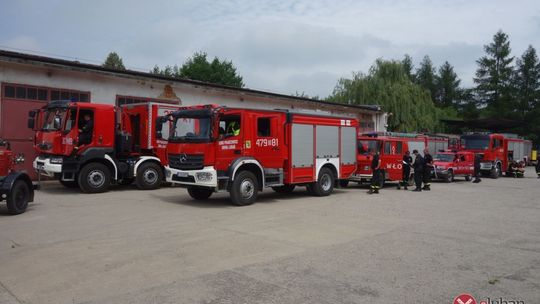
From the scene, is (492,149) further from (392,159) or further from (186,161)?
(186,161)

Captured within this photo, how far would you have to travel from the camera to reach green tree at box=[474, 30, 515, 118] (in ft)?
218

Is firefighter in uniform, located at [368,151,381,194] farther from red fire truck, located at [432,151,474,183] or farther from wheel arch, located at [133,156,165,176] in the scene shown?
wheel arch, located at [133,156,165,176]

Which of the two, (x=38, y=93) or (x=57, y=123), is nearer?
(x=57, y=123)

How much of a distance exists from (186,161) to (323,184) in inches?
205

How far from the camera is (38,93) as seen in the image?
60.3 feet

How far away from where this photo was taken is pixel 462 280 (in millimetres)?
6031

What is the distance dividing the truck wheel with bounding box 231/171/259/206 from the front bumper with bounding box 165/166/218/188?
0.60 meters

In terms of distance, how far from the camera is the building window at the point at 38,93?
1752 cm

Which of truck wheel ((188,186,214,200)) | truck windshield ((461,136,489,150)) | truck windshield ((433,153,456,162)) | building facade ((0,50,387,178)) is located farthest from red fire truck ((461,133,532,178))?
truck wheel ((188,186,214,200))

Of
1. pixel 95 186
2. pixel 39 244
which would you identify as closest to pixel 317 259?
pixel 39 244

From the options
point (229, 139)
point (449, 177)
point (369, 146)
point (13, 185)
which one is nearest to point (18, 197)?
point (13, 185)

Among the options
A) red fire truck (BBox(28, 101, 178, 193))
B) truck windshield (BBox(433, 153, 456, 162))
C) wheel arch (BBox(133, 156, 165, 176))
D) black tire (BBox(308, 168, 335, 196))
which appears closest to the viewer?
red fire truck (BBox(28, 101, 178, 193))

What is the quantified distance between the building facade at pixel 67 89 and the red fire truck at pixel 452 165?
319 inches

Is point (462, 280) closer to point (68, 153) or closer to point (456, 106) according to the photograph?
point (68, 153)
